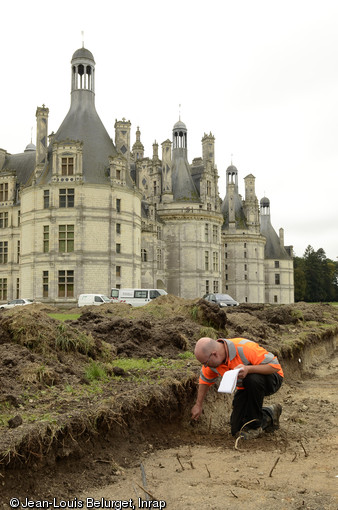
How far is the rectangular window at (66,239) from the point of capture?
1702 inches

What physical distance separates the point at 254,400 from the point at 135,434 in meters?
1.73

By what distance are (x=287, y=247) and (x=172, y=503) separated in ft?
313

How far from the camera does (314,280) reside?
363 feet

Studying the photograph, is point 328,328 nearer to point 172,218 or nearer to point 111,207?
point 111,207

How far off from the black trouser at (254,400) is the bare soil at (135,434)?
0.28 m

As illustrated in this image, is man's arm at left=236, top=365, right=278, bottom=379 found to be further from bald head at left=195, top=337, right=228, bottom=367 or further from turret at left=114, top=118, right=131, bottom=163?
turret at left=114, top=118, right=131, bottom=163

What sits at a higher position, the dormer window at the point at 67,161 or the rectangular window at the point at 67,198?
the dormer window at the point at 67,161

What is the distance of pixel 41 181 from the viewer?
44.3m

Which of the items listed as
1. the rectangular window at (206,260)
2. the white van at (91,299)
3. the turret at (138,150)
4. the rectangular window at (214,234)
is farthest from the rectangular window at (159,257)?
the white van at (91,299)

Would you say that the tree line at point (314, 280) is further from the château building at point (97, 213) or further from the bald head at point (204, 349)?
the bald head at point (204, 349)

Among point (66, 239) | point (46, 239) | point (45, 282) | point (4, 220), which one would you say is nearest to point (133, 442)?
point (66, 239)

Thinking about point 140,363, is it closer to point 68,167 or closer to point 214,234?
point 68,167

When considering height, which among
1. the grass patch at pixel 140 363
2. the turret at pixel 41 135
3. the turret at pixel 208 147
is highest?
the turret at pixel 208 147

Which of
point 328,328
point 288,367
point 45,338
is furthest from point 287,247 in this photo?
point 45,338
